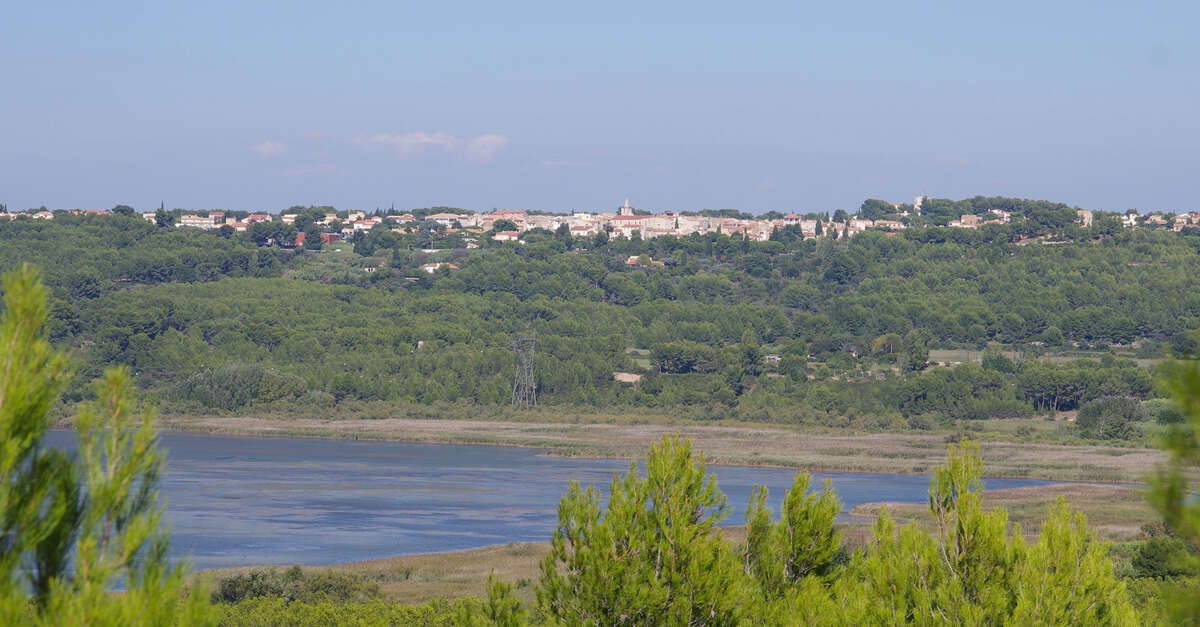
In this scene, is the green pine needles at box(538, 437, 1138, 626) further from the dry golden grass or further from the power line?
the power line

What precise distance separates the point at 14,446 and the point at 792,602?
7.60m

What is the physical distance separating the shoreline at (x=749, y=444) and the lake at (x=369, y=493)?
1204mm

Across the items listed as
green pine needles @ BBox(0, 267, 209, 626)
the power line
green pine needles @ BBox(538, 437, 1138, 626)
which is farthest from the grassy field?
the power line

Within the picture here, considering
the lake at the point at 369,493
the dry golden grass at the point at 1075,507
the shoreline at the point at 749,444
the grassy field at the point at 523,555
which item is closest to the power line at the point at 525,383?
the shoreline at the point at 749,444

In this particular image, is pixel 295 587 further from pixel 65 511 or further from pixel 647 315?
pixel 647 315

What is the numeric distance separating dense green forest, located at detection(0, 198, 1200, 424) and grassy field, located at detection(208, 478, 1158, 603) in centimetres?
2245

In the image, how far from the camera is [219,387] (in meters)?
69.9

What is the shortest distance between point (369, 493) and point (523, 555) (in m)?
14.0

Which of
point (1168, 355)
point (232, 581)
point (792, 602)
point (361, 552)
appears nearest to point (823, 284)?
point (361, 552)

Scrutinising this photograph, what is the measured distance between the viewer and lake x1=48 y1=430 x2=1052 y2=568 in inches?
1304

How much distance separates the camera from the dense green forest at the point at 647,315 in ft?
233

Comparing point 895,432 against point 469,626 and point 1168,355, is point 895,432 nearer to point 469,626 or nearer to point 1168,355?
point 469,626

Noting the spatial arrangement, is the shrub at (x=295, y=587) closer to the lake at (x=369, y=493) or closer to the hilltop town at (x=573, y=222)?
the lake at (x=369, y=493)

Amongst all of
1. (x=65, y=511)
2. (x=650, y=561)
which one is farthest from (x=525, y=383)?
(x=65, y=511)
